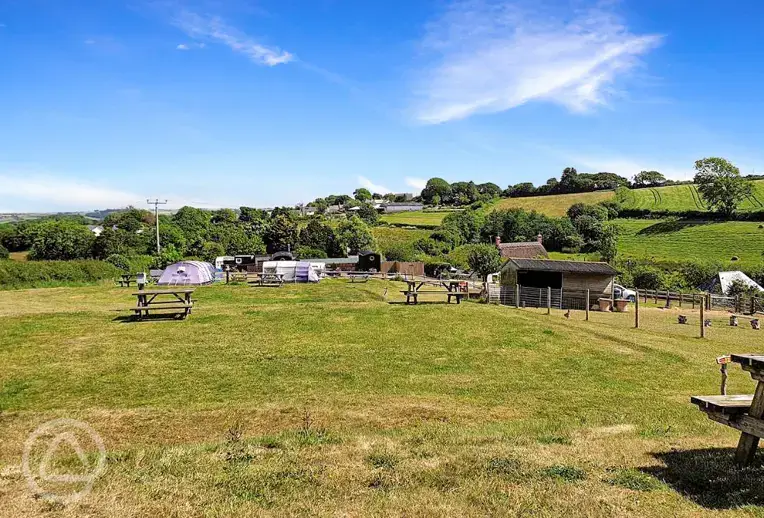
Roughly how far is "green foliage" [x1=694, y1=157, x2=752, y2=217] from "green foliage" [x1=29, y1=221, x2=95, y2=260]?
345 ft

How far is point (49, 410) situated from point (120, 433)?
239 cm

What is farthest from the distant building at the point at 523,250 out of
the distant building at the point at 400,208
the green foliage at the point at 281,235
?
the distant building at the point at 400,208

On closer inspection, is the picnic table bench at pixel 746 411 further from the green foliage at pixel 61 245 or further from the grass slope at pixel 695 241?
the green foliage at pixel 61 245

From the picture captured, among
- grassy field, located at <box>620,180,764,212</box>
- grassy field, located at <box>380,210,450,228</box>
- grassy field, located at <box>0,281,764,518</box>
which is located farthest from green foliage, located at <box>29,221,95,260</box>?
grassy field, located at <box>620,180,764,212</box>

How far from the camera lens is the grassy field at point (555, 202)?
4373 inches

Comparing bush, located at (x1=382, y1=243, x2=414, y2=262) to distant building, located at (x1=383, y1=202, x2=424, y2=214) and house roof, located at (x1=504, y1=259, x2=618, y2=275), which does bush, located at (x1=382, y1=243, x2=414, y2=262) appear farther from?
distant building, located at (x1=383, y1=202, x2=424, y2=214)

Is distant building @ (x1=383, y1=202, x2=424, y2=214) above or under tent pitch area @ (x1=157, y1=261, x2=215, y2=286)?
above

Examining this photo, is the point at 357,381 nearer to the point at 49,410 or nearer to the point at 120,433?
the point at 120,433

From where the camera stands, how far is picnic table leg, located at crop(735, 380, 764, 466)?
595 cm

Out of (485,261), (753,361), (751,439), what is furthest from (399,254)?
(753,361)

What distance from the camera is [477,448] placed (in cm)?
725

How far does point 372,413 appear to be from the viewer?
9508 mm

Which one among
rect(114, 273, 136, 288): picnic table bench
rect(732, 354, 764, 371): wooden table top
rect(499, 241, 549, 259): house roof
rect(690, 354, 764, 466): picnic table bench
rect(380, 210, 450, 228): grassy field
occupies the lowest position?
rect(114, 273, 136, 288): picnic table bench

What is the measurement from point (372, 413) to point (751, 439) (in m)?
5.84
